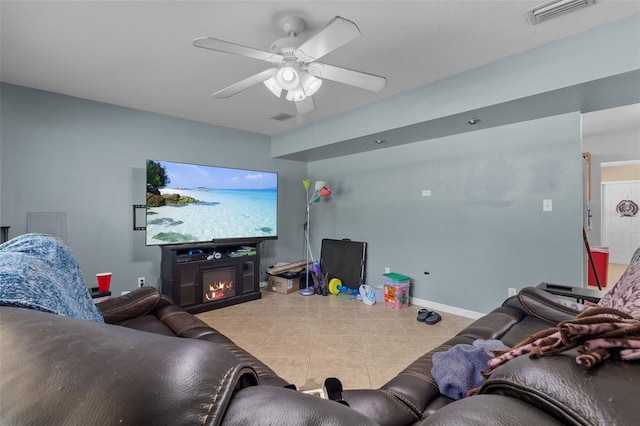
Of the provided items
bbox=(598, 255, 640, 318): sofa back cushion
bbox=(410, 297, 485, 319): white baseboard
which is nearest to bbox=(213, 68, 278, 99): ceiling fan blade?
bbox=(598, 255, 640, 318): sofa back cushion

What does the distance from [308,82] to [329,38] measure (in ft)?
1.42

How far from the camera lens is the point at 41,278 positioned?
76 cm

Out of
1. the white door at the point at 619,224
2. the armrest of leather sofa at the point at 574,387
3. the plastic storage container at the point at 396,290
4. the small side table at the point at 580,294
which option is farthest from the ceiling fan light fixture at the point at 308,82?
the white door at the point at 619,224

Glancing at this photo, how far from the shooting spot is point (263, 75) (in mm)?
1780

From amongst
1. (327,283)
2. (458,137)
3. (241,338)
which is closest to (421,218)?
(458,137)

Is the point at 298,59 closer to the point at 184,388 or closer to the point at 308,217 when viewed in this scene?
the point at 184,388

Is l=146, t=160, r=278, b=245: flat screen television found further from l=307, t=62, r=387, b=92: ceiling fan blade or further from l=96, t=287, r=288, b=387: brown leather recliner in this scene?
l=307, t=62, r=387, b=92: ceiling fan blade

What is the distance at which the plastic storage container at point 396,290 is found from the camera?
3410 mm

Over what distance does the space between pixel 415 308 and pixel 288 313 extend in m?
1.57

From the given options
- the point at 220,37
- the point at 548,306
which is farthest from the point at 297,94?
the point at 548,306

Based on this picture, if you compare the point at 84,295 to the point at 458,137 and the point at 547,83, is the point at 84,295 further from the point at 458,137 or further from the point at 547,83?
the point at 458,137

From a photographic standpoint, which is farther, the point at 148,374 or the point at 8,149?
the point at 8,149

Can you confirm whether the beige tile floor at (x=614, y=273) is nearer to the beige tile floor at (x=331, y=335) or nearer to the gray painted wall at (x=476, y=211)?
the gray painted wall at (x=476, y=211)

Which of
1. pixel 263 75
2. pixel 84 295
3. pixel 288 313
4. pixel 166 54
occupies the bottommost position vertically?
pixel 288 313
